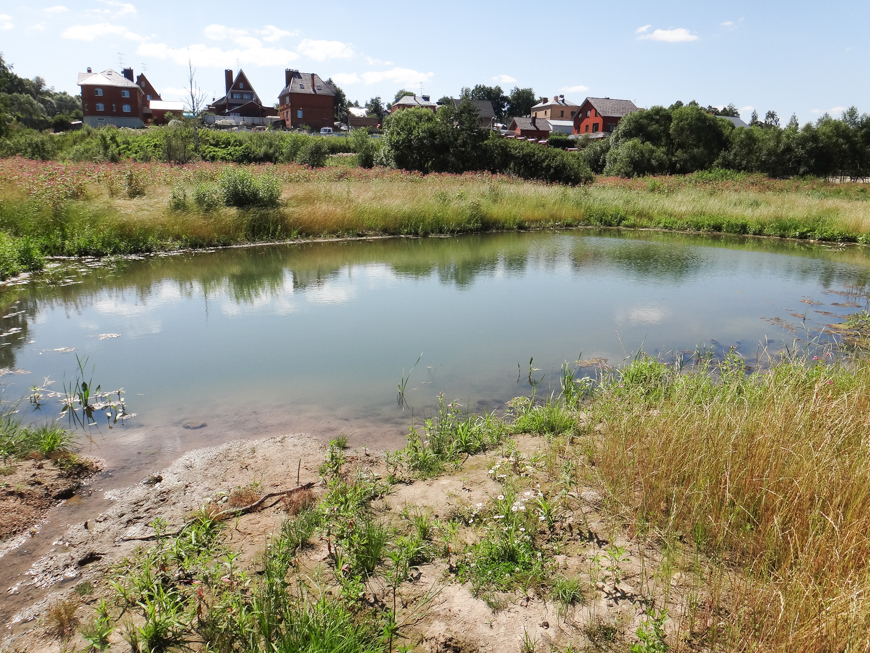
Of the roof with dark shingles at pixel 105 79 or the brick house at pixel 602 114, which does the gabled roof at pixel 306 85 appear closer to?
the roof with dark shingles at pixel 105 79

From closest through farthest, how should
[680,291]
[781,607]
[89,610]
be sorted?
[781,607] < [89,610] < [680,291]

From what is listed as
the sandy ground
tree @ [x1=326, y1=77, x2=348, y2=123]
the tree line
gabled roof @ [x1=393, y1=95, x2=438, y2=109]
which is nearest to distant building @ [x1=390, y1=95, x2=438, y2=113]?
gabled roof @ [x1=393, y1=95, x2=438, y2=109]

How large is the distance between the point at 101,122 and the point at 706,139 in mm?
62813

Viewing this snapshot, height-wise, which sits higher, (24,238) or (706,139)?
(706,139)

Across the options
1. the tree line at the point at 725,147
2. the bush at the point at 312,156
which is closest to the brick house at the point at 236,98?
the bush at the point at 312,156

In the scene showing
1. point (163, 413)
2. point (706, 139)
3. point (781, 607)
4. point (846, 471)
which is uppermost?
point (706, 139)

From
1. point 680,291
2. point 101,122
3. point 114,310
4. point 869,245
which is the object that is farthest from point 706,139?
point 101,122

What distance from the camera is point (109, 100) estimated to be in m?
60.9

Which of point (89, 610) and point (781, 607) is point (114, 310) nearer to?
point (89, 610)

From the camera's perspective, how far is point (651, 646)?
228 centimetres

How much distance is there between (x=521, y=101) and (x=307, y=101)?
55.3 meters

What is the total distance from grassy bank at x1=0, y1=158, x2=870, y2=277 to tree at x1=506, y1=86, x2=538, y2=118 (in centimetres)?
9053

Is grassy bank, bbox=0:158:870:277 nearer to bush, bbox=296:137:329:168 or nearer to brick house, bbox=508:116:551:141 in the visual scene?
bush, bbox=296:137:329:168

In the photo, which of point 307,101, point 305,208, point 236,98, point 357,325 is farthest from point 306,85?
point 357,325
